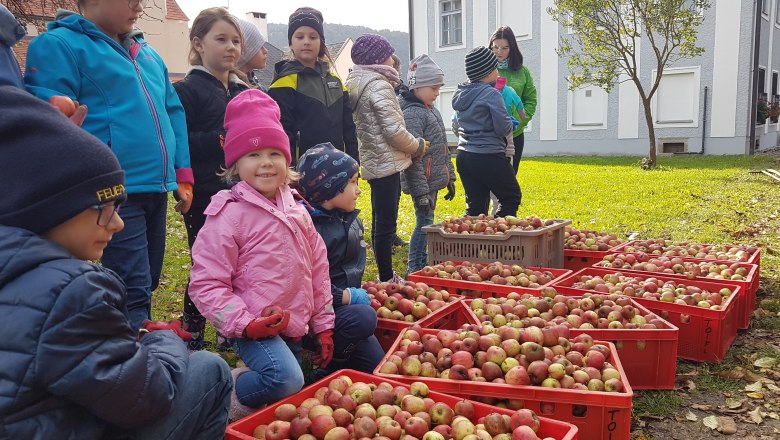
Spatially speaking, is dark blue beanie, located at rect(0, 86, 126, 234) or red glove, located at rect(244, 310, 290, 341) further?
red glove, located at rect(244, 310, 290, 341)

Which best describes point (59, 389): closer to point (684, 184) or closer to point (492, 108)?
point (492, 108)

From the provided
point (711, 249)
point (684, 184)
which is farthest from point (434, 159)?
point (684, 184)

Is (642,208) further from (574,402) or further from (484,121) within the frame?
(574,402)

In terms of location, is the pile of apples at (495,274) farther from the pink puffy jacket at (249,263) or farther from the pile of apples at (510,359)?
the pink puffy jacket at (249,263)

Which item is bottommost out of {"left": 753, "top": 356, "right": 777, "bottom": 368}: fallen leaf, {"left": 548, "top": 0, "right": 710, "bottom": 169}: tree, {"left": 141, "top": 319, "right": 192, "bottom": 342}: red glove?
{"left": 753, "top": 356, "right": 777, "bottom": 368}: fallen leaf

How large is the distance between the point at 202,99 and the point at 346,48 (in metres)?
52.1

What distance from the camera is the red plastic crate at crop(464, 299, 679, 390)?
3389 millimetres

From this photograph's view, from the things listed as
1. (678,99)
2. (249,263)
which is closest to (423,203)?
(249,263)

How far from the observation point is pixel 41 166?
5.55 ft

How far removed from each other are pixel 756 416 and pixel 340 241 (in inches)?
91.8

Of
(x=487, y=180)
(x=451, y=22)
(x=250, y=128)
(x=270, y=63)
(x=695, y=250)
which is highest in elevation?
(x=270, y=63)

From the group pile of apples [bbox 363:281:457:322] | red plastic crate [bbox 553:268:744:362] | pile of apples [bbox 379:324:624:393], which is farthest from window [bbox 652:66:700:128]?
pile of apples [bbox 379:324:624:393]

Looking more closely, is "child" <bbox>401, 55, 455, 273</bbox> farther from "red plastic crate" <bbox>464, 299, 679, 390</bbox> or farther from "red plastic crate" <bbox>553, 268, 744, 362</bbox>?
"red plastic crate" <bbox>464, 299, 679, 390</bbox>

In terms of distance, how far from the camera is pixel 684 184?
12422 mm
